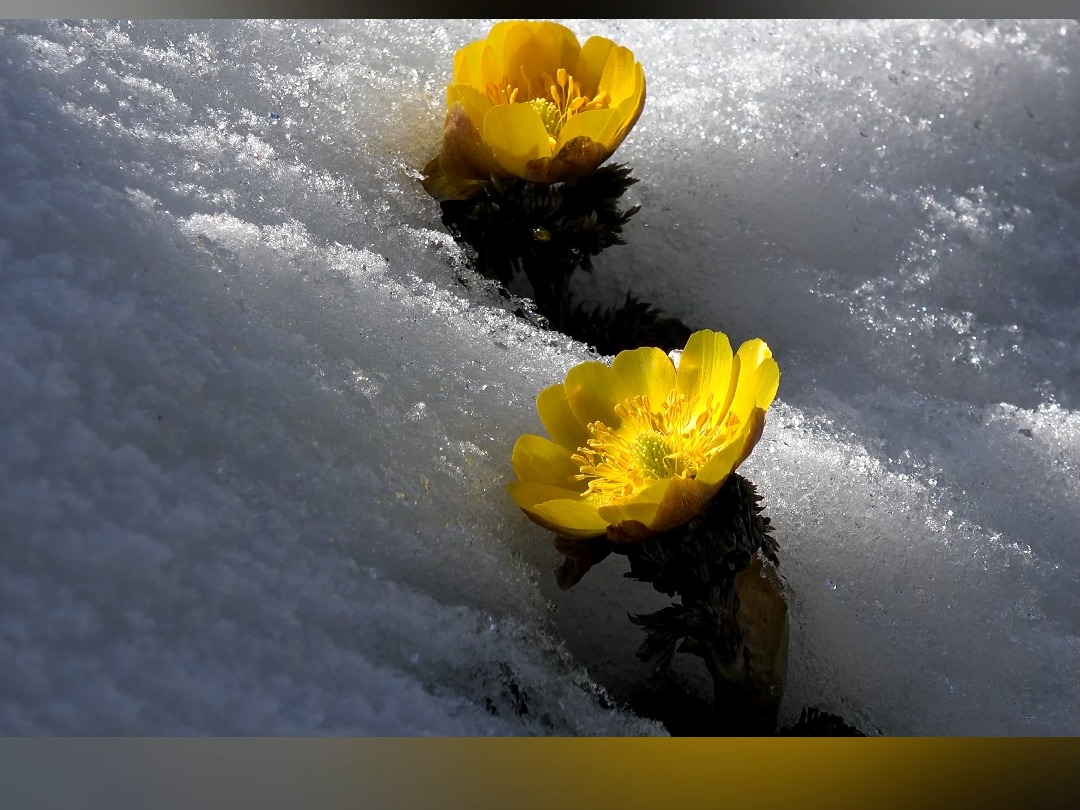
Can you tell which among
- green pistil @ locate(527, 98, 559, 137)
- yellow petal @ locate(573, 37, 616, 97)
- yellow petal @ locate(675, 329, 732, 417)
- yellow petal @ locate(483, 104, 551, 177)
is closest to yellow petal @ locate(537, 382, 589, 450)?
yellow petal @ locate(675, 329, 732, 417)

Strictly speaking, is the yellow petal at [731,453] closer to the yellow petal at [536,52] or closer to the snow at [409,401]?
the snow at [409,401]

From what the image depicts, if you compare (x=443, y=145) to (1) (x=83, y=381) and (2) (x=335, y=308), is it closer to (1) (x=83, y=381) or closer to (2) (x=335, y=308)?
(2) (x=335, y=308)

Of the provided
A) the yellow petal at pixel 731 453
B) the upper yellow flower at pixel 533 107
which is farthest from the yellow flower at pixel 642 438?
the upper yellow flower at pixel 533 107

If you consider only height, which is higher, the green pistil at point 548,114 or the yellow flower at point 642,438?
the green pistil at point 548,114

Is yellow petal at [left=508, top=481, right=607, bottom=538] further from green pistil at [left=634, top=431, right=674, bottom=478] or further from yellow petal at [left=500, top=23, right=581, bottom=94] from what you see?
yellow petal at [left=500, top=23, right=581, bottom=94]

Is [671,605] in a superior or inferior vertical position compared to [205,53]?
inferior

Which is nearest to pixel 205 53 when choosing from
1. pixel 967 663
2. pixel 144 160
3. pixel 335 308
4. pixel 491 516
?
pixel 144 160
